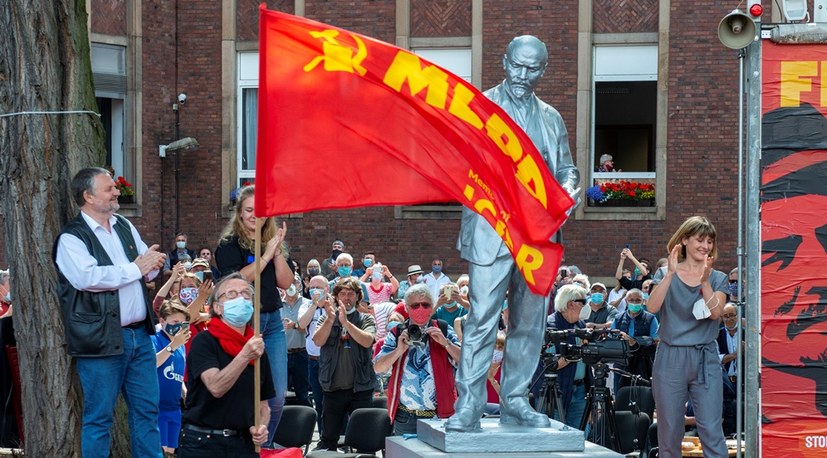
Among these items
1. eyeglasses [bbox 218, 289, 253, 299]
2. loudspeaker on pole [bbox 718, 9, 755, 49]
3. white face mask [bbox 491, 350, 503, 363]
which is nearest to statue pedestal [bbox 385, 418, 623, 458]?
eyeglasses [bbox 218, 289, 253, 299]

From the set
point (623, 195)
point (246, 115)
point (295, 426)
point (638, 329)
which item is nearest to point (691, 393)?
point (295, 426)

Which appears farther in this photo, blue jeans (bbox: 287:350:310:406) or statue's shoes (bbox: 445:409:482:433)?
blue jeans (bbox: 287:350:310:406)

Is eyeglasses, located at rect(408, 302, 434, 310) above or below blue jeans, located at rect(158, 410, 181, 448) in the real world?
above

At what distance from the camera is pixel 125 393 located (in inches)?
323

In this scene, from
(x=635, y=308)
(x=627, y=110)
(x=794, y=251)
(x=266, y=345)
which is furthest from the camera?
(x=627, y=110)

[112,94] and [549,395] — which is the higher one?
[112,94]

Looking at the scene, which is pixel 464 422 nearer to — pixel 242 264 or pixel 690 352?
pixel 242 264

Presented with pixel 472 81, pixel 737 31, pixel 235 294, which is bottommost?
pixel 235 294

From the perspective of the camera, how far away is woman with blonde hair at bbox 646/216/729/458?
30.7 feet

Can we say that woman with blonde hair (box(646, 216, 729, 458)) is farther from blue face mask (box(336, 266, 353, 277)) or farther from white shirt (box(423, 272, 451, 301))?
white shirt (box(423, 272, 451, 301))

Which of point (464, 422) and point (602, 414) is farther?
point (602, 414)

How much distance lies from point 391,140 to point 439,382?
9.47 feet

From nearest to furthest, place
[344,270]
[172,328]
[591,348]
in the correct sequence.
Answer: [591,348] < [172,328] < [344,270]

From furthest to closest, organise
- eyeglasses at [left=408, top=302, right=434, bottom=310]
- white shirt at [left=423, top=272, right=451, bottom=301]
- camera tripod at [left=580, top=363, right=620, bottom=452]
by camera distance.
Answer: white shirt at [left=423, top=272, right=451, bottom=301]
camera tripod at [left=580, top=363, right=620, bottom=452]
eyeglasses at [left=408, top=302, right=434, bottom=310]
